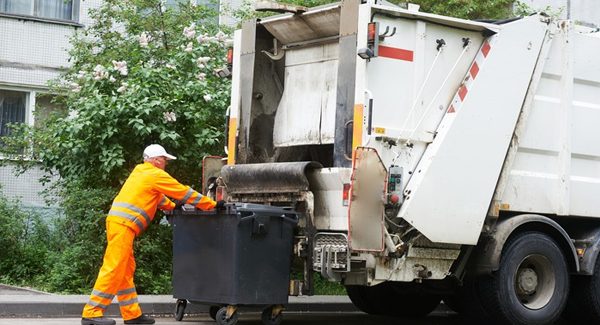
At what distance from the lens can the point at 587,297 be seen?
9.17m

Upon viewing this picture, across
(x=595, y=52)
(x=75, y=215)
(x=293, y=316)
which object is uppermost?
(x=595, y=52)

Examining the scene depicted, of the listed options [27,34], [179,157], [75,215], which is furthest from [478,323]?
[27,34]

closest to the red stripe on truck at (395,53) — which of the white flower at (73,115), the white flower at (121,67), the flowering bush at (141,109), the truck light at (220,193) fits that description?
the truck light at (220,193)

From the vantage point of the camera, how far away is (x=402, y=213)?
7961 millimetres

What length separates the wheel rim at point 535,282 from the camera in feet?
28.8

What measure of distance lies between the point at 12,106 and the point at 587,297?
10.00 meters

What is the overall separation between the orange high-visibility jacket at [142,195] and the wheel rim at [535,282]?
110 inches

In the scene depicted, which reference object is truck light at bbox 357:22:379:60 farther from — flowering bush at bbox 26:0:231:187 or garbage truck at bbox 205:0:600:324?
flowering bush at bbox 26:0:231:187

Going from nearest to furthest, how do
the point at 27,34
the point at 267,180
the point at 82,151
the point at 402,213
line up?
the point at 402,213 → the point at 267,180 → the point at 82,151 → the point at 27,34

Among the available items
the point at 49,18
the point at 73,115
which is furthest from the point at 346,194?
the point at 49,18

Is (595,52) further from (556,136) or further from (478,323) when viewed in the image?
(478,323)

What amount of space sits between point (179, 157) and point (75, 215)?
134cm

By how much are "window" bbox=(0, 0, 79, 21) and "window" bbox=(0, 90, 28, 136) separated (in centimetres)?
124

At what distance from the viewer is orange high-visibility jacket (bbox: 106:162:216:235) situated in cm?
845
